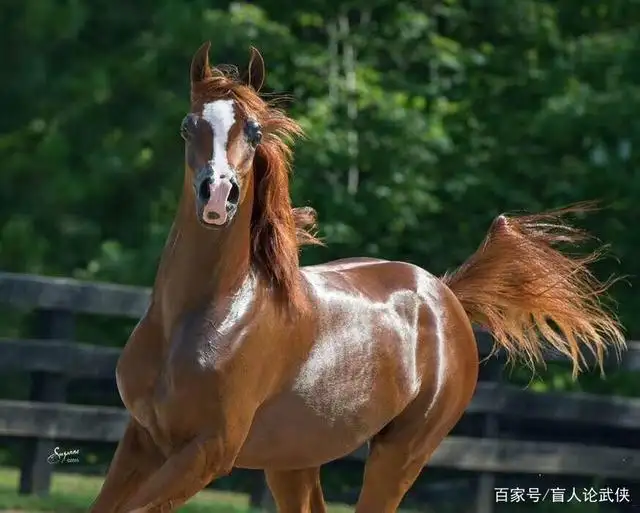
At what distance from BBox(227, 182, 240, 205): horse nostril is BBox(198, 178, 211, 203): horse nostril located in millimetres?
66

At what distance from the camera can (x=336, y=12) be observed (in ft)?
35.1

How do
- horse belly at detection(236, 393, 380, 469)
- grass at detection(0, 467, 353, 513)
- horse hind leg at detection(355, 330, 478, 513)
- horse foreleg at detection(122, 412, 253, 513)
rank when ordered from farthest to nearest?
1. grass at detection(0, 467, 353, 513)
2. horse hind leg at detection(355, 330, 478, 513)
3. horse belly at detection(236, 393, 380, 469)
4. horse foreleg at detection(122, 412, 253, 513)

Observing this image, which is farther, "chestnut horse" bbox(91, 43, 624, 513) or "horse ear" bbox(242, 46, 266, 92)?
"horse ear" bbox(242, 46, 266, 92)

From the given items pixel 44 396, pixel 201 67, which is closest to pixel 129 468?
pixel 201 67

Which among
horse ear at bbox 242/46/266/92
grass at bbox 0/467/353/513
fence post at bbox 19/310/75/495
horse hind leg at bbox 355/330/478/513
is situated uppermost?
horse ear at bbox 242/46/266/92

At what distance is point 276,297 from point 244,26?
582 centimetres

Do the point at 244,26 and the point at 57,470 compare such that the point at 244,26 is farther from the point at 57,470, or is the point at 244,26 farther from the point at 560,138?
the point at 57,470

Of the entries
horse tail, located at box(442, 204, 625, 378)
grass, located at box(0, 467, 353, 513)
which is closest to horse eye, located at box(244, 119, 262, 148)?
horse tail, located at box(442, 204, 625, 378)

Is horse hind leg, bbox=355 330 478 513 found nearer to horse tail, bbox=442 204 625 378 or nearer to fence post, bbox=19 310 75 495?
horse tail, bbox=442 204 625 378

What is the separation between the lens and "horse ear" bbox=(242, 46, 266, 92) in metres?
4.66

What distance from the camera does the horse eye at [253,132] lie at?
14.5ft

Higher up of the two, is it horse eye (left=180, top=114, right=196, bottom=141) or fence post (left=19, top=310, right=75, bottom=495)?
horse eye (left=180, top=114, right=196, bottom=141)
